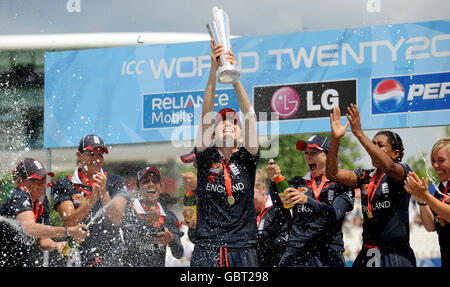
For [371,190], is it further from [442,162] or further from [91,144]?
[91,144]

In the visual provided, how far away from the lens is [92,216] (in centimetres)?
602

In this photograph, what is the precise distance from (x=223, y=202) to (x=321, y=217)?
1221mm

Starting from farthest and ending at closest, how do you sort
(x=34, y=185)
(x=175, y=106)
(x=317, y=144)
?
(x=175, y=106)
(x=34, y=185)
(x=317, y=144)

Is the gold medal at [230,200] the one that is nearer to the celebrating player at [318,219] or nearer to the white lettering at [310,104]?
the celebrating player at [318,219]

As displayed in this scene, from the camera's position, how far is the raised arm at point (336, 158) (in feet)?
16.5

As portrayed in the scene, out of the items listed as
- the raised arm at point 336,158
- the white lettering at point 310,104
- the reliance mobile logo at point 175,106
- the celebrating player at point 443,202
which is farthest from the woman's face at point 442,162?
the reliance mobile logo at point 175,106

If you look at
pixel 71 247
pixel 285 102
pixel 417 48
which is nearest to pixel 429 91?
pixel 417 48

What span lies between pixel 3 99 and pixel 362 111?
7.54 meters

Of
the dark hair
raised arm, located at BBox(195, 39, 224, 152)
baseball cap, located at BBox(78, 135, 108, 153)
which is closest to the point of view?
raised arm, located at BBox(195, 39, 224, 152)

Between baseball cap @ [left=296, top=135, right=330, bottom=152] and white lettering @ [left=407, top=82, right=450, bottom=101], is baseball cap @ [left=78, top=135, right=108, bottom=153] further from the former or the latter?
white lettering @ [left=407, top=82, right=450, bottom=101]

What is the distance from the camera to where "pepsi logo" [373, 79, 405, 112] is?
24.6ft

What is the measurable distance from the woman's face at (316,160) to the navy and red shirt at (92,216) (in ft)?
6.72

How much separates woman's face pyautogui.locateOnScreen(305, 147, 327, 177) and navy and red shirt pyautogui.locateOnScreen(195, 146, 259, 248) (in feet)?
3.68

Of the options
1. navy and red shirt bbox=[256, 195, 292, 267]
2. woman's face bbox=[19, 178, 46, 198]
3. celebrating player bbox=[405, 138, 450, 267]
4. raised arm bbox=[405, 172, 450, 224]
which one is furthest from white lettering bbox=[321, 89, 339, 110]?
woman's face bbox=[19, 178, 46, 198]
